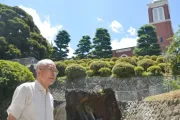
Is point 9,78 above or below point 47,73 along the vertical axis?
below

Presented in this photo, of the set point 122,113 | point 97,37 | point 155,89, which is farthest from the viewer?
point 97,37

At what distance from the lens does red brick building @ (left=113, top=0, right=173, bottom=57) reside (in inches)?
1678

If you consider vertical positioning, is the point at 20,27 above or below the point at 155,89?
above

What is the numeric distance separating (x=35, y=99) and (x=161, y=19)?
155 ft

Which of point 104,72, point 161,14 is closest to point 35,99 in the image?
point 104,72

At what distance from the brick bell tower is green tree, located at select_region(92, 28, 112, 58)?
10.4 metres

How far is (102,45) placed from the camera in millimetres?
39031

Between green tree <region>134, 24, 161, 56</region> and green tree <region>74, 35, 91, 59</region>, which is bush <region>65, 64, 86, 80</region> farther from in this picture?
green tree <region>74, 35, 91, 59</region>

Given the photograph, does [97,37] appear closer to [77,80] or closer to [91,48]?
[91,48]

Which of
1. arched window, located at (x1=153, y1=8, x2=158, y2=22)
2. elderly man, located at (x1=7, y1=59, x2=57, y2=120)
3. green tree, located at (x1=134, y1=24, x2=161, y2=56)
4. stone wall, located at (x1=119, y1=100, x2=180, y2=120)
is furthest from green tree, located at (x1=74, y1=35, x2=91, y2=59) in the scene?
elderly man, located at (x1=7, y1=59, x2=57, y2=120)

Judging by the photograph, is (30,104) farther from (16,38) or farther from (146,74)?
(16,38)

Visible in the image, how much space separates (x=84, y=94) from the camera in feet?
44.2

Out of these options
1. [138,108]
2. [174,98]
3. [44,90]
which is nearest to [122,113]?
[138,108]

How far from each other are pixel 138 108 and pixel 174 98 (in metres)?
3.37
